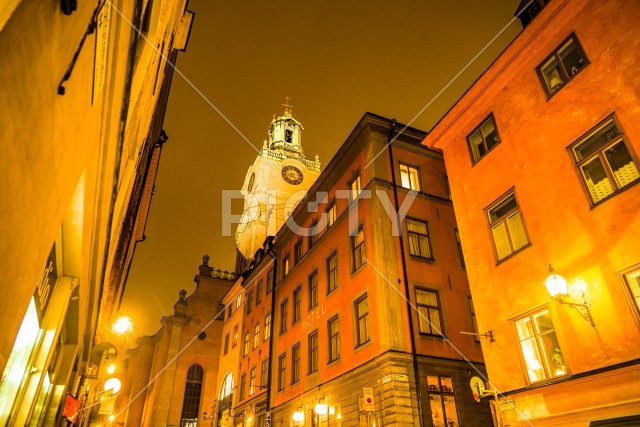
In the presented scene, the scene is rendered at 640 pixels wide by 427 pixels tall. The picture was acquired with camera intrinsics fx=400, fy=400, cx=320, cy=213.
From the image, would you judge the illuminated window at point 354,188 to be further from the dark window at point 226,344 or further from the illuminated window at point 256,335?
the dark window at point 226,344

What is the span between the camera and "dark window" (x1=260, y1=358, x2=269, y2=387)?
1042 inches

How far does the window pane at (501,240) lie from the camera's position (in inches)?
462

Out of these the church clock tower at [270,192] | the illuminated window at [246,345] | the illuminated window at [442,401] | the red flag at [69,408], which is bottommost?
the red flag at [69,408]

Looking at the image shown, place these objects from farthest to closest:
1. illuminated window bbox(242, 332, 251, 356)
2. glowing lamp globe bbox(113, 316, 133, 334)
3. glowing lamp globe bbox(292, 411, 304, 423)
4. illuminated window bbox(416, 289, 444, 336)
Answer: illuminated window bbox(242, 332, 251, 356), glowing lamp globe bbox(292, 411, 304, 423), illuminated window bbox(416, 289, 444, 336), glowing lamp globe bbox(113, 316, 133, 334)

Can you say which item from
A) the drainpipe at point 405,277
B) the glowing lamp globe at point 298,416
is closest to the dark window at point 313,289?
the glowing lamp globe at point 298,416

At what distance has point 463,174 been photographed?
46.6ft

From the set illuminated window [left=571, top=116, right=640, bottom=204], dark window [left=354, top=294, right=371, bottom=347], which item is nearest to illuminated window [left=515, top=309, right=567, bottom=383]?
illuminated window [left=571, top=116, right=640, bottom=204]

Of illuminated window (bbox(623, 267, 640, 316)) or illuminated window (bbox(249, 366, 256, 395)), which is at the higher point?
illuminated window (bbox(249, 366, 256, 395))

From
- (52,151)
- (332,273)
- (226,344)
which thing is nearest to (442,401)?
(332,273)

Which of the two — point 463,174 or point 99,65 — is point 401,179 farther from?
point 99,65

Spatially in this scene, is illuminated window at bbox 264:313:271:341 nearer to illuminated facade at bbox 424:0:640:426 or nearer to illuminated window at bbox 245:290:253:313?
illuminated window at bbox 245:290:253:313

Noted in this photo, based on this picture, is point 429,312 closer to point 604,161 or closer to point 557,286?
point 557,286

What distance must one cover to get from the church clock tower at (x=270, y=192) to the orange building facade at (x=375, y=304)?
29.0m

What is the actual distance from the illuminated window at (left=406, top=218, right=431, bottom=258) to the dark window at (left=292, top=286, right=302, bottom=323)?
908cm
